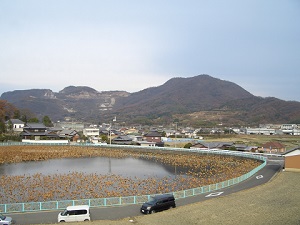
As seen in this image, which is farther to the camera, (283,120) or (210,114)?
(210,114)

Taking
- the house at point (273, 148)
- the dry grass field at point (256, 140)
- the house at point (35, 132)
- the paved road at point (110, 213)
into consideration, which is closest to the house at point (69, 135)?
the house at point (35, 132)

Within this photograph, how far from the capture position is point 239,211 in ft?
45.9

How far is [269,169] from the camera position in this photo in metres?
27.9

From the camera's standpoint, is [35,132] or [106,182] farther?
[35,132]

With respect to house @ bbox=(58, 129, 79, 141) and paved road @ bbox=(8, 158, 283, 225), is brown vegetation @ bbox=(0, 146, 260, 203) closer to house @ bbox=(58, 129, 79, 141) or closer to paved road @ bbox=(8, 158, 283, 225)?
paved road @ bbox=(8, 158, 283, 225)

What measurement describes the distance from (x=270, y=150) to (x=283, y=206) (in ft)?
121

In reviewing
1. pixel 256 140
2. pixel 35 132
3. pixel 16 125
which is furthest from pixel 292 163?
pixel 16 125

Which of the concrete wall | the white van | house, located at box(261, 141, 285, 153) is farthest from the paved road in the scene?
house, located at box(261, 141, 285, 153)

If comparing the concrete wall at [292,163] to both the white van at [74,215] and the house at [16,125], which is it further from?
the house at [16,125]

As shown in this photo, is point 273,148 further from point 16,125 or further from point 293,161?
point 16,125

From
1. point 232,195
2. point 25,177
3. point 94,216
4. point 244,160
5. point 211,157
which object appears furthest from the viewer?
point 211,157

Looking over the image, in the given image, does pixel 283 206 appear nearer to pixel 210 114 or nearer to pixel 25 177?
pixel 25 177

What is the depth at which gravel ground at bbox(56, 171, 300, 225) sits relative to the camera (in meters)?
12.7

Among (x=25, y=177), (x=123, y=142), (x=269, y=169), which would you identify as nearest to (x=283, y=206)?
(x=269, y=169)
